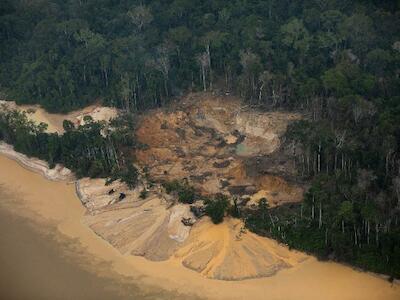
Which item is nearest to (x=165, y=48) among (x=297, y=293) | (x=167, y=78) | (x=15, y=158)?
(x=167, y=78)

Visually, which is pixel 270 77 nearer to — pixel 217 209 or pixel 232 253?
pixel 217 209

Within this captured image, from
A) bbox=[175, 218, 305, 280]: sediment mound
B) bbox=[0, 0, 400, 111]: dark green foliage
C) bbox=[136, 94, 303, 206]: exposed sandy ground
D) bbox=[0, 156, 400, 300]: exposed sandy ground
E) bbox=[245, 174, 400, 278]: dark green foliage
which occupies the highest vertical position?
bbox=[0, 0, 400, 111]: dark green foliage

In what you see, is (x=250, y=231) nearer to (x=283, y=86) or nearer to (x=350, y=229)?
(x=350, y=229)

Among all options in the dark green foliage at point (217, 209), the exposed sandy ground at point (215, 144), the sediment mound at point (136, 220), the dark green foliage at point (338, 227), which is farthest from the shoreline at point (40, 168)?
the dark green foliage at point (338, 227)

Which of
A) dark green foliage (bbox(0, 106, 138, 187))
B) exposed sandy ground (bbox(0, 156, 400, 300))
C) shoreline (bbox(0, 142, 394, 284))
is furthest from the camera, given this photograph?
dark green foliage (bbox(0, 106, 138, 187))

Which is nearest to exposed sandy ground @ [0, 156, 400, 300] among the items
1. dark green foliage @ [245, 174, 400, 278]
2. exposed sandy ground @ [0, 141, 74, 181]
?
dark green foliage @ [245, 174, 400, 278]

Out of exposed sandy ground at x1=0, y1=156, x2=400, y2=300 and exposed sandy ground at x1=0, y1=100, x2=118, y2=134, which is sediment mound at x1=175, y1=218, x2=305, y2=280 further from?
exposed sandy ground at x1=0, y1=100, x2=118, y2=134
